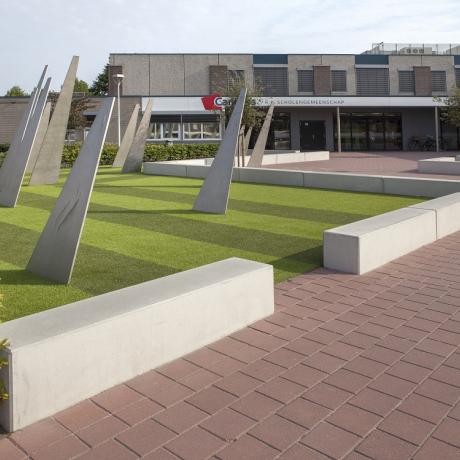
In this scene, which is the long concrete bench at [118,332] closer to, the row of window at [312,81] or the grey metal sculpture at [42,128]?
the grey metal sculpture at [42,128]

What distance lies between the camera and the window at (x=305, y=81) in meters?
42.0

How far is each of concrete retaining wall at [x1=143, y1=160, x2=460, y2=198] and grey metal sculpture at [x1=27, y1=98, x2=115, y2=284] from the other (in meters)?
9.62

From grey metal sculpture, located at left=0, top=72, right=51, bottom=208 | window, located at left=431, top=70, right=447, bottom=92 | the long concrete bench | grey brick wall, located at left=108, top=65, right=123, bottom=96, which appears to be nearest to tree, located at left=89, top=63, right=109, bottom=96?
grey brick wall, located at left=108, top=65, right=123, bottom=96

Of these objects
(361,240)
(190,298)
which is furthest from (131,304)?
(361,240)

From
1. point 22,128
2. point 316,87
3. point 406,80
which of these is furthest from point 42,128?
point 406,80

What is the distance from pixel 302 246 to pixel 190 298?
3.99 meters

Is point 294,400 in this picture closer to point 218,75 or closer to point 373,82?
point 218,75

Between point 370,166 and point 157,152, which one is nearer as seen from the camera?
point 370,166

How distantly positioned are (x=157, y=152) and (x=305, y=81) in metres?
19.7

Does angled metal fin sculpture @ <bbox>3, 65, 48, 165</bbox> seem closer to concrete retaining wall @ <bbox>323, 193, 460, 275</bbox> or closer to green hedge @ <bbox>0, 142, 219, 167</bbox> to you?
concrete retaining wall @ <bbox>323, 193, 460, 275</bbox>

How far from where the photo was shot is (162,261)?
7.06 meters

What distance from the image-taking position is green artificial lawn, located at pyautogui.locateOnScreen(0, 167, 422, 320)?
6113 mm

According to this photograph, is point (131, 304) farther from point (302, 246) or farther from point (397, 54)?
point (397, 54)

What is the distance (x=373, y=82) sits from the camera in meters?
42.8
